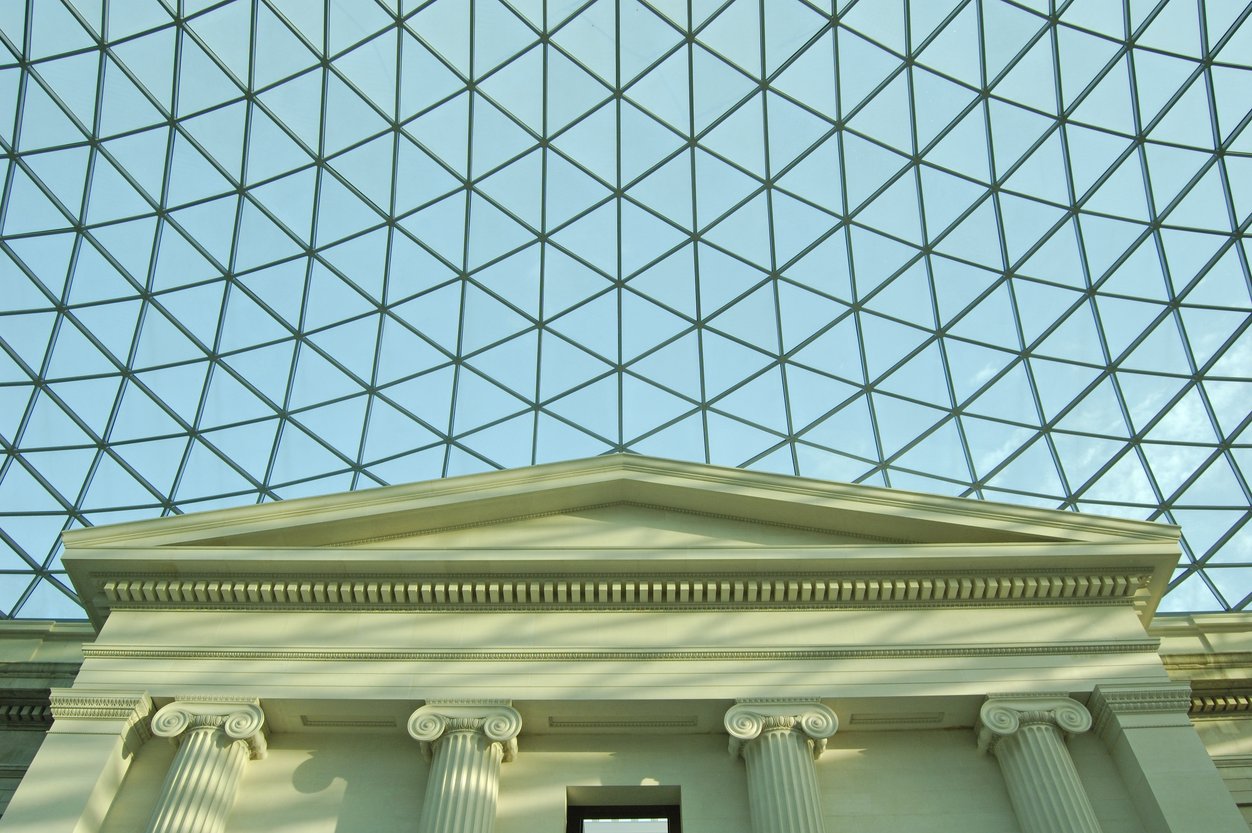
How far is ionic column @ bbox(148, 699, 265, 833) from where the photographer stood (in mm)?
18359

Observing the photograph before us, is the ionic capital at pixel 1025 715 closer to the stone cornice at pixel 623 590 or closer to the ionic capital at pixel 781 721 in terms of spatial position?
the stone cornice at pixel 623 590

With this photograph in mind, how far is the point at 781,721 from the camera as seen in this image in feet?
64.8

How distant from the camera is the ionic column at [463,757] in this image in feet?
60.6

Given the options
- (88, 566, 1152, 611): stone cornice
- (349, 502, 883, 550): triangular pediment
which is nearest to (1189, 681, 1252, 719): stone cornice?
(88, 566, 1152, 611): stone cornice

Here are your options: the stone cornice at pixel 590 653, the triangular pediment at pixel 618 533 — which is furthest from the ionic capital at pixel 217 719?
the triangular pediment at pixel 618 533

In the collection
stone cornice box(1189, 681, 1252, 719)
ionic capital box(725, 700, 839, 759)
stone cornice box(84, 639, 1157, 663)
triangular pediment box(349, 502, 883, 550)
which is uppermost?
triangular pediment box(349, 502, 883, 550)

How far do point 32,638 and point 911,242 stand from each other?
948 inches

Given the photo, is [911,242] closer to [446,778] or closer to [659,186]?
[659,186]

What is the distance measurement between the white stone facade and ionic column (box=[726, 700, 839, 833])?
5 centimetres

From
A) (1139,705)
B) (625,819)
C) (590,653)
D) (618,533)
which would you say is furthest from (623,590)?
(1139,705)

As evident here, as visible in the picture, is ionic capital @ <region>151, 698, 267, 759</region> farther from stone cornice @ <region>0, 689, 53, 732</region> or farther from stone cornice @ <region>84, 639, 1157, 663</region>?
stone cornice @ <region>0, 689, 53, 732</region>

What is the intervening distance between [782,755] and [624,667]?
130 inches

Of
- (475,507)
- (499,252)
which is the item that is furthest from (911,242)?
(475,507)

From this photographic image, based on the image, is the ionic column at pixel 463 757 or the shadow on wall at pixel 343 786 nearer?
the ionic column at pixel 463 757
